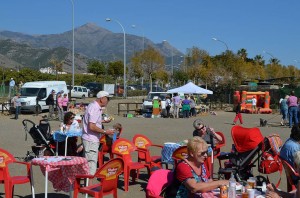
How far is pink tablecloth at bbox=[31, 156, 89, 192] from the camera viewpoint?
6613 millimetres

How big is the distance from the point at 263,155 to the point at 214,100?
35.1 m

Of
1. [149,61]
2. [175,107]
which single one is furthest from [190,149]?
[149,61]

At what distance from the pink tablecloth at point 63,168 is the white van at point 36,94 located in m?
21.6

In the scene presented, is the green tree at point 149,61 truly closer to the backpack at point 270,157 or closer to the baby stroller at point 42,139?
the baby stroller at point 42,139

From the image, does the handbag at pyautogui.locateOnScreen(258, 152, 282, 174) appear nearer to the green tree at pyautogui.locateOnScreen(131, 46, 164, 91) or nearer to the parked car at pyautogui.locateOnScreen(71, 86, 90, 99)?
the parked car at pyautogui.locateOnScreen(71, 86, 90, 99)

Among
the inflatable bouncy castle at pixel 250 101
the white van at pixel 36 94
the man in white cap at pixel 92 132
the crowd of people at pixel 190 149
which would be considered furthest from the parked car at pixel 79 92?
the man in white cap at pixel 92 132

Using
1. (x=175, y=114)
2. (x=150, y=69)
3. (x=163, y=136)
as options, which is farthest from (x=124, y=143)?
(x=150, y=69)

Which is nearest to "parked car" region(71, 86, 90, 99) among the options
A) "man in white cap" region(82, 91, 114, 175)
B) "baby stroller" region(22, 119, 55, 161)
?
"baby stroller" region(22, 119, 55, 161)

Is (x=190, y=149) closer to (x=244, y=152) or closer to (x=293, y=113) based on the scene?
(x=244, y=152)

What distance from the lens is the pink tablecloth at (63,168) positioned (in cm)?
661

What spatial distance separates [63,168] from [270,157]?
352cm

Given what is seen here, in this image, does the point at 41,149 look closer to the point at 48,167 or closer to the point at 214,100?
the point at 48,167

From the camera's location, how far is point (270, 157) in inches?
314

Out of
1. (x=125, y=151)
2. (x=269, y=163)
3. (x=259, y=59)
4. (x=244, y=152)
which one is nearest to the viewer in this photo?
(x=269, y=163)
